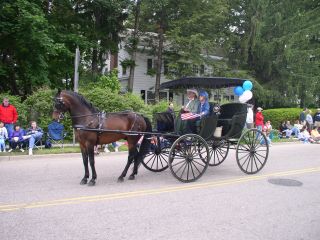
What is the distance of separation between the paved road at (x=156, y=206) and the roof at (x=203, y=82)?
7.58ft

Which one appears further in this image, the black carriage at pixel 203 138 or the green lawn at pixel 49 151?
the green lawn at pixel 49 151

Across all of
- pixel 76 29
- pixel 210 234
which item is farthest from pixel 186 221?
pixel 76 29

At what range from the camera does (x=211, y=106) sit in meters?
9.97

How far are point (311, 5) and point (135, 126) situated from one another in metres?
34.9

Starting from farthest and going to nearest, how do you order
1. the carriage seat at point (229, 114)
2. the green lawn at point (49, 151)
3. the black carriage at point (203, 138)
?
the green lawn at point (49, 151), the carriage seat at point (229, 114), the black carriage at point (203, 138)

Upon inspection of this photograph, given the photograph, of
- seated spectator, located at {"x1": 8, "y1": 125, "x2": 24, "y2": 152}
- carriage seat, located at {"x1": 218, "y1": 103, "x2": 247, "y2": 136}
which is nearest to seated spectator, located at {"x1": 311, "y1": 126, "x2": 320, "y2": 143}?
carriage seat, located at {"x1": 218, "y1": 103, "x2": 247, "y2": 136}

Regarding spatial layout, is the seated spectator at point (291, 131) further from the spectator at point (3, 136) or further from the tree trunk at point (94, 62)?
the spectator at point (3, 136)

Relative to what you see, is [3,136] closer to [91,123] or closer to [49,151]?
[49,151]

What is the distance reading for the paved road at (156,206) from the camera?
18.2 feet

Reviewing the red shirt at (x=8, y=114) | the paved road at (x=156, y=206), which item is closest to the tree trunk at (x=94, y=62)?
the red shirt at (x=8, y=114)

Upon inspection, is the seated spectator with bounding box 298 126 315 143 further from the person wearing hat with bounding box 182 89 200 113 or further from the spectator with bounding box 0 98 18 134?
the spectator with bounding box 0 98 18 134

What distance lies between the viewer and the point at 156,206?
6.84 meters

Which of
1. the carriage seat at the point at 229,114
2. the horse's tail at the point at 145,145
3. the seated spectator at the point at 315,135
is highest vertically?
the carriage seat at the point at 229,114

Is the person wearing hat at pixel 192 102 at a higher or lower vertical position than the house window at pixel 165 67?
lower
